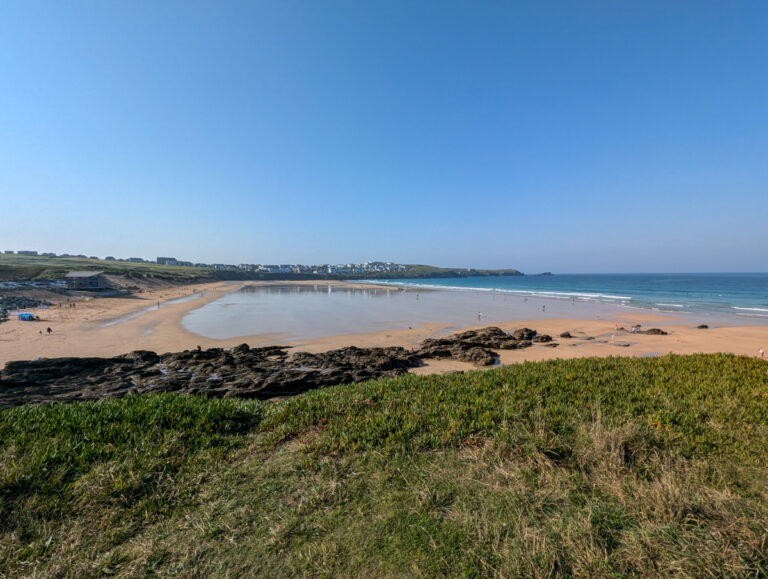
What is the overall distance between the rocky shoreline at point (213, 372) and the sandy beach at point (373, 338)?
6.76ft

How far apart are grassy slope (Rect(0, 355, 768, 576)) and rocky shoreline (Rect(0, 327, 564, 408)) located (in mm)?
6097

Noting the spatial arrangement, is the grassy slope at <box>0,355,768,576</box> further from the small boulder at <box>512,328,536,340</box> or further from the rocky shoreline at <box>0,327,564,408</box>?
the small boulder at <box>512,328,536,340</box>

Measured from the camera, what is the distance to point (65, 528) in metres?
3.76

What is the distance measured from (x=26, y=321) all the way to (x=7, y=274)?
6045cm

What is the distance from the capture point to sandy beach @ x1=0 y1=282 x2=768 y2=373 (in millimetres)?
19516

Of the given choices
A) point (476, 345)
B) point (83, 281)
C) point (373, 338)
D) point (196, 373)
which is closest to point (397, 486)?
point (196, 373)

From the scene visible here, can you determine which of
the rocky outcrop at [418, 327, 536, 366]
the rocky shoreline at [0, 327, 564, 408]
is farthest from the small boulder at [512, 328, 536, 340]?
the rocky shoreline at [0, 327, 564, 408]

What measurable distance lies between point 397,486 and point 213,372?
45.3 ft

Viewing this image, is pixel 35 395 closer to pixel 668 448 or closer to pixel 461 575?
pixel 461 575

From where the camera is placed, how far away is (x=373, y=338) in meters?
24.6

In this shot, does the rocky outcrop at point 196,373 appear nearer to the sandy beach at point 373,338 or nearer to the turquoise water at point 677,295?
the sandy beach at point 373,338

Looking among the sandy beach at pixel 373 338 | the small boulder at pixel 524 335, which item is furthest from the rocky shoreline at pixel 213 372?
the small boulder at pixel 524 335

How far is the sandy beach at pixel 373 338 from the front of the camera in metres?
19.5

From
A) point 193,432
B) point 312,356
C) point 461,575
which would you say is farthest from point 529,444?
point 312,356
